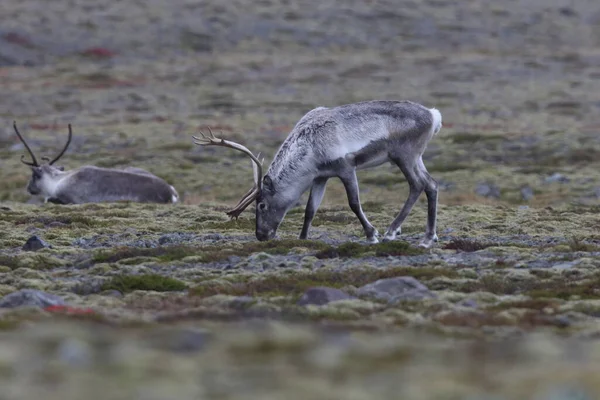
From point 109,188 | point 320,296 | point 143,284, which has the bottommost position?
point 109,188

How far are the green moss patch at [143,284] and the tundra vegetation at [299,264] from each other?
0.09 ft

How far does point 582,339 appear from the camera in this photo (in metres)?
9.40

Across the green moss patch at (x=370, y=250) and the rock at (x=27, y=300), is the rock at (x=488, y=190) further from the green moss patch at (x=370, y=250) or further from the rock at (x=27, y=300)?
the rock at (x=27, y=300)

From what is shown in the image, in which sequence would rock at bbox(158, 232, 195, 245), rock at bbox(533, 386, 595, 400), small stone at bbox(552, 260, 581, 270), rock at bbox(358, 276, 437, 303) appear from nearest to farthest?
1. rock at bbox(533, 386, 595, 400)
2. rock at bbox(358, 276, 437, 303)
3. small stone at bbox(552, 260, 581, 270)
4. rock at bbox(158, 232, 195, 245)

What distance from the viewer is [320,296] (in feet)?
39.1

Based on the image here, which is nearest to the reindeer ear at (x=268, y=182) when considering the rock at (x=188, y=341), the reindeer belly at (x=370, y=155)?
the reindeer belly at (x=370, y=155)

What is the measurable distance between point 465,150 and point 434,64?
40845mm

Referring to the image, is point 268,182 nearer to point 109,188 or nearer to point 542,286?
point 542,286

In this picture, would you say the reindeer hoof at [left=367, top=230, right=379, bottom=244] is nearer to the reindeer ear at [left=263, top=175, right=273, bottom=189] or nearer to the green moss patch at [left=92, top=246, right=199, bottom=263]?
the reindeer ear at [left=263, top=175, right=273, bottom=189]

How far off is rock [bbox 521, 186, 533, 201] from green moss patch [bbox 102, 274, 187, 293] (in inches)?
734

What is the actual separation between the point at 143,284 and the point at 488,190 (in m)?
19.8

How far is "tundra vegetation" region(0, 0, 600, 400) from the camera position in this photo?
290 inches

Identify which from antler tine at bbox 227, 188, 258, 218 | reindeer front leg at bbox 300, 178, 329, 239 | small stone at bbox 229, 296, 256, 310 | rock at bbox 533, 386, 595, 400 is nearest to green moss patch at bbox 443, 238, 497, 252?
reindeer front leg at bbox 300, 178, 329, 239

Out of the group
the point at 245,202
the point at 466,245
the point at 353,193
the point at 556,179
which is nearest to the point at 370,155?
the point at 353,193
